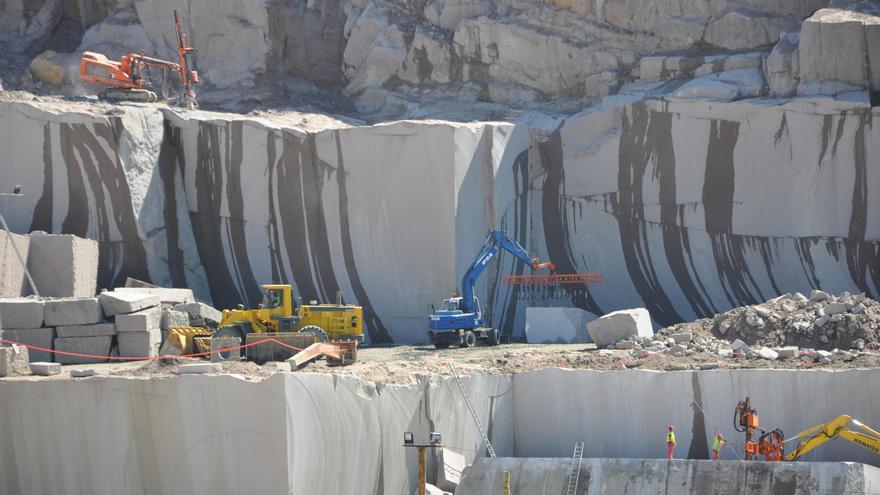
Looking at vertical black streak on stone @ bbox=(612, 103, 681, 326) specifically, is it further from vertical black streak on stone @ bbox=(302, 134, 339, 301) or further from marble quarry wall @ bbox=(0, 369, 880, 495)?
marble quarry wall @ bbox=(0, 369, 880, 495)

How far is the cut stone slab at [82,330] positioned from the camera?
918 inches

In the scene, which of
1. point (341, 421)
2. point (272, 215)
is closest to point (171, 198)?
point (272, 215)

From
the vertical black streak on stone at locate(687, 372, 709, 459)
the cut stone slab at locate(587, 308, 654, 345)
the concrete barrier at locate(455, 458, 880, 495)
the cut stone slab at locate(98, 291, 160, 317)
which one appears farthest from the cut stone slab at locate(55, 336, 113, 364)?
the vertical black streak on stone at locate(687, 372, 709, 459)

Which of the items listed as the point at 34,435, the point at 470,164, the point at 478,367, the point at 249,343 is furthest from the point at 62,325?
the point at 470,164

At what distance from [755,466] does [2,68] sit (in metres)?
26.2

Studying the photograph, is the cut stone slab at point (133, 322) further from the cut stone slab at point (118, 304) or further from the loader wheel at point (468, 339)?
the loader wheel at point (468, 339)

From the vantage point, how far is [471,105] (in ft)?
110

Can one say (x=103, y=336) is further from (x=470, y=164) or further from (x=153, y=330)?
(x=470, y=164)

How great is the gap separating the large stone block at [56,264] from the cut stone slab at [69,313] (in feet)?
7.57

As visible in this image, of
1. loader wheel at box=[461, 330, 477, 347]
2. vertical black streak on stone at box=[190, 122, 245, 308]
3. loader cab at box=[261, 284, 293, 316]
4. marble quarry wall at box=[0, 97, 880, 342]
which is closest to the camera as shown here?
loader cab at box=[261, 284, 293, 316]

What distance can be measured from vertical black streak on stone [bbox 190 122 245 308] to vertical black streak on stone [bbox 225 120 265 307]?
215 mm

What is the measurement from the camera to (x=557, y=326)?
26.5 metres

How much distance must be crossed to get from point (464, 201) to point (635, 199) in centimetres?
401

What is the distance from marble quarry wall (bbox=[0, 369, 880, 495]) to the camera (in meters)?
16.1
